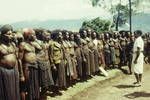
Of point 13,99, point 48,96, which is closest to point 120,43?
point 48,96

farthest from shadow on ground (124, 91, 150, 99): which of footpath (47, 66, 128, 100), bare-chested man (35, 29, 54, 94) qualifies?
bare-chested man (35, 29, 54, 94)

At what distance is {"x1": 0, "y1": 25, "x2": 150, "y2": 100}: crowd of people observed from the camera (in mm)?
9953

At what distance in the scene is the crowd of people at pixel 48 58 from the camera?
32.7 ft

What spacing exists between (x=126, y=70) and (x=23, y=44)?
35.9 ft

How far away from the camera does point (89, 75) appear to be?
18719 millimetres

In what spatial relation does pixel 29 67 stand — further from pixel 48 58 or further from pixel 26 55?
pixel 48 58

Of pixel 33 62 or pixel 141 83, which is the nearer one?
pixel 33 62

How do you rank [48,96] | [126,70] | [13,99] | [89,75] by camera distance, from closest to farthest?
[13,99]
[48,96]
[89,75]
[126,70]

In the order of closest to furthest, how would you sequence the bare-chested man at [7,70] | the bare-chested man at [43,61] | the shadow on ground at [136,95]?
1. the bare-chested man at [7,70]
2. the bare-chested man at [43,61]
3. the shadow on ground at [136,95]

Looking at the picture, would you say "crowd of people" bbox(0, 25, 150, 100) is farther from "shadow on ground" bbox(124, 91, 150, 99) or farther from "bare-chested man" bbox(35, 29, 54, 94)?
"shadow on ground" bbox(124, 91, 150, 99)

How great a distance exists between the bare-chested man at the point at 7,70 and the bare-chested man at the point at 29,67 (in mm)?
1281

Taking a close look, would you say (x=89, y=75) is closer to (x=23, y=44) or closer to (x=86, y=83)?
(x=86, y=83)

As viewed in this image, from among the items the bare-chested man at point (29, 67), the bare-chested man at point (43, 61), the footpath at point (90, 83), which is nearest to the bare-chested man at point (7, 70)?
the bare-chested man at point (29, 67)

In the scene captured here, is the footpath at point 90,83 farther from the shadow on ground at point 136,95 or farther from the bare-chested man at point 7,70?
the bare-chested man at point 7,70
